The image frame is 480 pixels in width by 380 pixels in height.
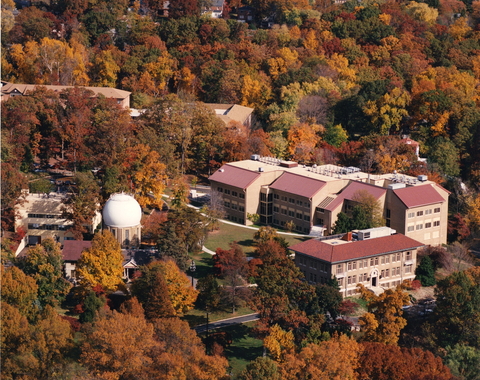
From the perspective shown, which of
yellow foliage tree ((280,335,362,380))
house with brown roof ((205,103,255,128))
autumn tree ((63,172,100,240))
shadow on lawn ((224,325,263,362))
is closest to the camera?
yellow foliage tree ((280,335,362,380))

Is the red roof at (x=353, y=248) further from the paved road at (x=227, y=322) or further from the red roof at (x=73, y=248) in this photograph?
the red roof at (x=73, y=248)

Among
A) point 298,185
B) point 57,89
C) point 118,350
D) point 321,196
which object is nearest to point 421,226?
Result: point 321,196

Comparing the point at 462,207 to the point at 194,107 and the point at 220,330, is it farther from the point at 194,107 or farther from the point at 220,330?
the point at 220,330

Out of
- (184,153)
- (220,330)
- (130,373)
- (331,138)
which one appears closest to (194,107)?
(184,153)

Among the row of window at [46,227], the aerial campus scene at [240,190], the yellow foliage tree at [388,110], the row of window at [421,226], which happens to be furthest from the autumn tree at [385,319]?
the yellow foliage tree at [388,110]

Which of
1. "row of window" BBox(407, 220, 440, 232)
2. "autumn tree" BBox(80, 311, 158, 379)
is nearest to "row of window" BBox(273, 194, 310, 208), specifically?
"row of window" BBox(407, 220, 440, 232)

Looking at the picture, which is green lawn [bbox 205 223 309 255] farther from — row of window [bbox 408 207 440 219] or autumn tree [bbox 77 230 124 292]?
autumn tree [bbox 77 230 124 292]
